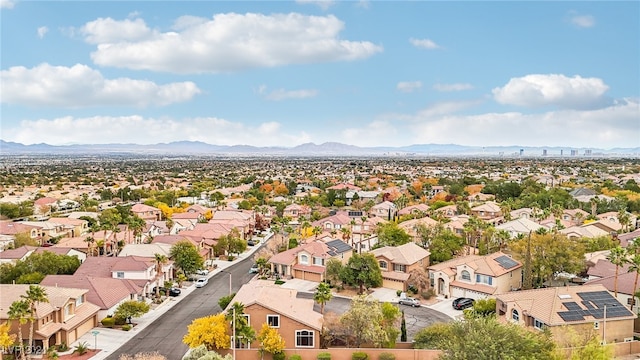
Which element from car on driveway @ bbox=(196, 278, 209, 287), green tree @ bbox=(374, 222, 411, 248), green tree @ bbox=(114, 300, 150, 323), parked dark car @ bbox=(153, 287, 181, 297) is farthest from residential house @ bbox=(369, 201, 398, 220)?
green tree @ bbox=(114, 300, 150, 323)

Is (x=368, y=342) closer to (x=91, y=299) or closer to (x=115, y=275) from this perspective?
(x=91, y=299)

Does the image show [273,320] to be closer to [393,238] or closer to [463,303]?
[463,303]

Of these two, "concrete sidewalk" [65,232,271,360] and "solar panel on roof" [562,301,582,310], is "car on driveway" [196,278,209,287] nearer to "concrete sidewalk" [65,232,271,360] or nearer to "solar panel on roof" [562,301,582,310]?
"concrete sidewalk" [65,232,271,360]

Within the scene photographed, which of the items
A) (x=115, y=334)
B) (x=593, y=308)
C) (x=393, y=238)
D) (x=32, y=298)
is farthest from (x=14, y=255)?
(x=593, y=308)

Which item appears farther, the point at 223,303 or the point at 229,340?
the point at 223,303

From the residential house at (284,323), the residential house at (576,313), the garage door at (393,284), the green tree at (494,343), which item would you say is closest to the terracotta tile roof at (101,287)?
the residential house at (284,323)


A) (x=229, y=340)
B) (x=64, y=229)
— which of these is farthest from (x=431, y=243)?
(x=64, y=229)
